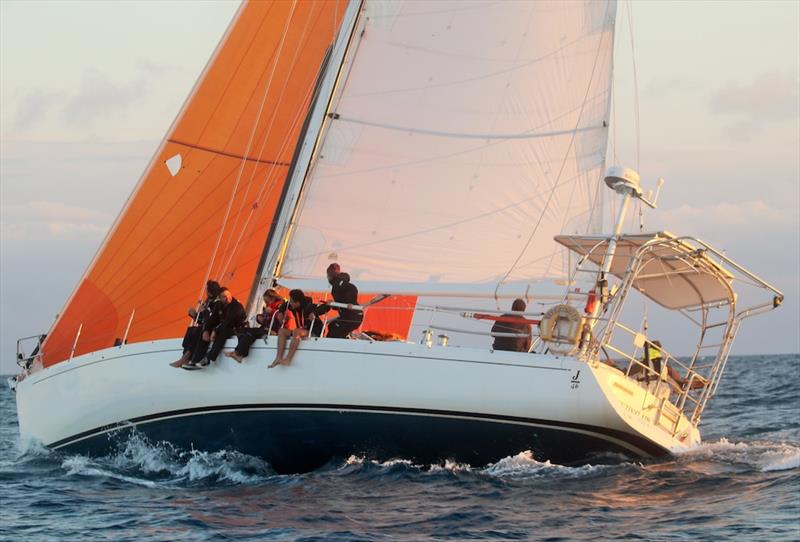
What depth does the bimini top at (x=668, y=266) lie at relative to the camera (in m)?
11.1

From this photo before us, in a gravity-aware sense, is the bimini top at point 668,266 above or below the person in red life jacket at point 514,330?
above

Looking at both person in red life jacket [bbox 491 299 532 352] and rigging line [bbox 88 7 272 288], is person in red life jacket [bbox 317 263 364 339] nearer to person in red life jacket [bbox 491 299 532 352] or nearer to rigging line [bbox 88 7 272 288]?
person in red life jacket [bbox 491 299 532 352]

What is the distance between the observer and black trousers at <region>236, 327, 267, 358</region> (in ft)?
35.7

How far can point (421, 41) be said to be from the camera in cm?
1250

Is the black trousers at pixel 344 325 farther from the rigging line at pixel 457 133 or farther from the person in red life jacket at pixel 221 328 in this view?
the rigging line at pixel 457 133

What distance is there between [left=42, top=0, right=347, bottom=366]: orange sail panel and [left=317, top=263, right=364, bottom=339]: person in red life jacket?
65.1 inches

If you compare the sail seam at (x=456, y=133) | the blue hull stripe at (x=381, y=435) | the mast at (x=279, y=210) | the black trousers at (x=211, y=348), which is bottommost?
the blue hull stripe at (x=381, y=435)

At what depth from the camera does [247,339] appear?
10.9 meters

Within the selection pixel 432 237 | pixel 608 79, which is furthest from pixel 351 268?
pixel 608 79

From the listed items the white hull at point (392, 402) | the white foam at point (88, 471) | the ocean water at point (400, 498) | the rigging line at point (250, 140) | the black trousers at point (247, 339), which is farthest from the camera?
the rigging line at point (250, 140)

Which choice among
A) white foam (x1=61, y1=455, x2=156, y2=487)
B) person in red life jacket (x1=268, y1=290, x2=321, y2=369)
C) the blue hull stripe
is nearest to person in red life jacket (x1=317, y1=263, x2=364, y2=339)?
person in red life jacket (x1=268, y1=290, x2=321, y2=369)

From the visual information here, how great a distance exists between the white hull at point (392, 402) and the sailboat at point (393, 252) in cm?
2

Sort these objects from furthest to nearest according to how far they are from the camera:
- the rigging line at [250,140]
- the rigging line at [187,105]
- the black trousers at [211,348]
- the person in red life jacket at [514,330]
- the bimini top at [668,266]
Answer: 1. the rigging line at [250,140]
2. the rigging line at [187,105]
3. the person in red life jacket at [514,330]
4. the bimini top at [668,266]
5. the black trousers at [211,348]

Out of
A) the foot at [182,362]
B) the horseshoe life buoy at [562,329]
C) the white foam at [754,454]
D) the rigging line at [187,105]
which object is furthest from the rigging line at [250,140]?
the white foam at [754,454]
